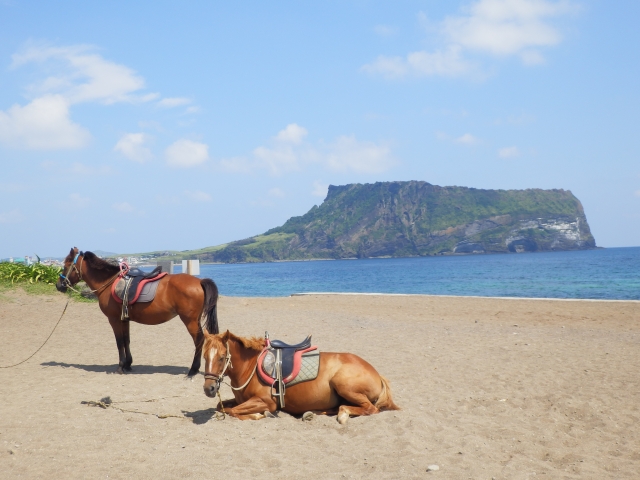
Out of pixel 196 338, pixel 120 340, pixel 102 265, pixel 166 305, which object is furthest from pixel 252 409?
pixel 102 265

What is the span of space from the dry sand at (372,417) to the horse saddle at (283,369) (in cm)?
42

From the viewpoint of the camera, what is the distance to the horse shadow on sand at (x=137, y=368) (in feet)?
33.6

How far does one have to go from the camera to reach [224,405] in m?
7.37

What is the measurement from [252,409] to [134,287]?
13.9ft

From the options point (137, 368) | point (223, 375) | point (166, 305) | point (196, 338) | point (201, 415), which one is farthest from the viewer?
point (137, 368)

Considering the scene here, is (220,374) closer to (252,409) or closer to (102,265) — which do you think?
(252,409)

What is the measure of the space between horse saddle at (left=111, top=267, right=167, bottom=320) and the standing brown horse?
98 mm

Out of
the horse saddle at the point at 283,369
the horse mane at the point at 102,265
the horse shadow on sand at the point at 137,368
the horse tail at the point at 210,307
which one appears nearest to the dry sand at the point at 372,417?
the horse shadow on sand at the point at 137,368

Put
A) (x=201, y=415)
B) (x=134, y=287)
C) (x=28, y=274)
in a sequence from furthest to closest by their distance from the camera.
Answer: (x=28, y=274), (x=134, y=287), (x=201, y=415)

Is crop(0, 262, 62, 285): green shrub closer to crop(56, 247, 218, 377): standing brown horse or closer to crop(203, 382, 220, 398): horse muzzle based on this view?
crop(56, 247, 218, 377): standing brown horse

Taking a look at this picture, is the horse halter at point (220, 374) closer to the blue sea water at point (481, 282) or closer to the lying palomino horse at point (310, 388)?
the lying palomino horse at point (310, 388)

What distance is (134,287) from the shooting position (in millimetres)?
10219

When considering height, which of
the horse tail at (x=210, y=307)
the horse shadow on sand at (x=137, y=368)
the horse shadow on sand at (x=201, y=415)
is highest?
the horse tail at (x=210, y=307)

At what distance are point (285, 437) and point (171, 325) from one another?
1113 centimetres
